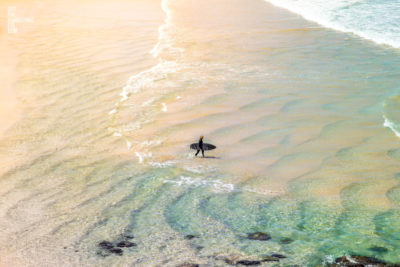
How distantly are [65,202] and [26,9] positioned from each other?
55.2 feet

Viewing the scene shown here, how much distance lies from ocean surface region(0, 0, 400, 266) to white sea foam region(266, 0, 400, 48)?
1469mm

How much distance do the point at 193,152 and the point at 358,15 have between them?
1529cm

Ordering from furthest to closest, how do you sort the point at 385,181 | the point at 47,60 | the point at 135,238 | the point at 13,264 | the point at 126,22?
the point at 126,22
the point at 47,60
the point at 385,181
the point at 135,238
the point at 13,264

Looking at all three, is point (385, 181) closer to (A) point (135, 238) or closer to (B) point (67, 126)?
(A) point (135, 238)

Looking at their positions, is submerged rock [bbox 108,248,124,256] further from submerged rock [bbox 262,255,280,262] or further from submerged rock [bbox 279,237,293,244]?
submerged rock [bbox 279,237,293,244]

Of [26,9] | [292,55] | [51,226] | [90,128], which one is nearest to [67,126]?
[90,128]

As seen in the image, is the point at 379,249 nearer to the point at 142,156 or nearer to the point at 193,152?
the point at 193,152

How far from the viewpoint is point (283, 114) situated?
8.45 metres

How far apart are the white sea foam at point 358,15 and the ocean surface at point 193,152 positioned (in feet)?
4.82

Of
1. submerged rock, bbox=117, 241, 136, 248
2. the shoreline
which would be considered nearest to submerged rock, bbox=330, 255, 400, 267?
submerged rock, bbox=117, 241, 136, 248

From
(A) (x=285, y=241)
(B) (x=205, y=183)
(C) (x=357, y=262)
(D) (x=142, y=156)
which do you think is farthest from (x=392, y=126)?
(C) (x=357, y=262)

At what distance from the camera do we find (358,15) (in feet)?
65.9

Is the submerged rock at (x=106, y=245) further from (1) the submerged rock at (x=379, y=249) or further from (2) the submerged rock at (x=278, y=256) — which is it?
(1) the submerged rock at (x=379, y=249)

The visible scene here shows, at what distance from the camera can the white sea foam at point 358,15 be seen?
1603 centimetres
